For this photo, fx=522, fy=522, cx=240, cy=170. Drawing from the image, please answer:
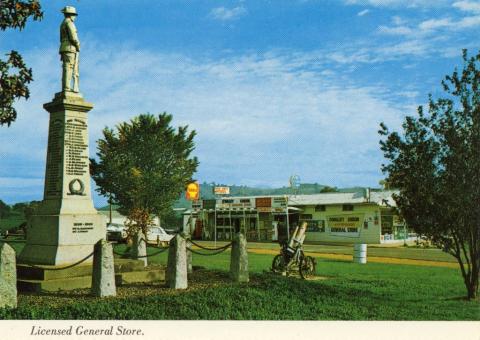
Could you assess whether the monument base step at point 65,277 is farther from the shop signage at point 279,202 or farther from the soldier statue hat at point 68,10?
the shop signage at point 279,202

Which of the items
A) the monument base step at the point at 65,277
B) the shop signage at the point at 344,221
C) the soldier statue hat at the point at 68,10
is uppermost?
the soldier statue hat at the point at 68,10

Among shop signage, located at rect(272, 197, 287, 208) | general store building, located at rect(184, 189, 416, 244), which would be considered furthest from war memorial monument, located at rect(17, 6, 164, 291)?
shop signage, located at rect(272, 197, 287, 208)

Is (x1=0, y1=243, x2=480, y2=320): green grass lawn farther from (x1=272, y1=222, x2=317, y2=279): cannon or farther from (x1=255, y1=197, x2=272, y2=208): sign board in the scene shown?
(x1=255, y1=197, x2=272, y2=208): sign board

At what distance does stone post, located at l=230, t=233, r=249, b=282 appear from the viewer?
37.7 ft

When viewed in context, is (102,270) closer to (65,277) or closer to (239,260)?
(65,277)

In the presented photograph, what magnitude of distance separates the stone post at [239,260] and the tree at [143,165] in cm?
2575

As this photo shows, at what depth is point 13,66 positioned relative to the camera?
10.8 meters

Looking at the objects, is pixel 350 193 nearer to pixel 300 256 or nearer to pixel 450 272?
pixel 450 272

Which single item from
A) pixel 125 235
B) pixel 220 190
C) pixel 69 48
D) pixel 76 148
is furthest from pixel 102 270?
pixel 220 190

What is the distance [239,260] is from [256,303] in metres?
2.09

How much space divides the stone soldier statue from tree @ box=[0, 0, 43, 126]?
1.70 m

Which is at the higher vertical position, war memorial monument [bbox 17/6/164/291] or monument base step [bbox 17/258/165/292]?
war memorial monument [bbox 17/6/164/291]

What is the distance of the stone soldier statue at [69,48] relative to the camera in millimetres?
12516

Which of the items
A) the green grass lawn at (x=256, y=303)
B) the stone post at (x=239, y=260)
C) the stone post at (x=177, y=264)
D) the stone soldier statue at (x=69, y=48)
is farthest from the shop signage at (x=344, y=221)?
the stone post at (x=177, y=264)
